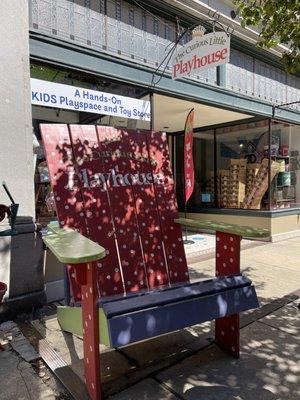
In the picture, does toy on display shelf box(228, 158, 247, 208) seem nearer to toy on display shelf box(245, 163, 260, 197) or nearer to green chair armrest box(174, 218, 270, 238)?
toy on display shelf box(245, 163, 260, 197)

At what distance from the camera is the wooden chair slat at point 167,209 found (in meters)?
3.27

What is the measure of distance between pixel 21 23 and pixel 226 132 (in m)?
6.22

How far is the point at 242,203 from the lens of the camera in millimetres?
8539

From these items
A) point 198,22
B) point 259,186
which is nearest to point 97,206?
point 198,22

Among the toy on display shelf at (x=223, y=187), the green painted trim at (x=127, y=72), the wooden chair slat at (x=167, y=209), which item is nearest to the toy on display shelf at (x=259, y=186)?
the toy on display shelf at (x=223, y=187)

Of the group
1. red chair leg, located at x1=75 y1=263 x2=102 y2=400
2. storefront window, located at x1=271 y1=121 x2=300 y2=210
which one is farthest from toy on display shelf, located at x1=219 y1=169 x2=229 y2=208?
red chair leg, located at x1=75 y1=263 x2=102 y2=400

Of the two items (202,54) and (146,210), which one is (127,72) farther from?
(146,210)

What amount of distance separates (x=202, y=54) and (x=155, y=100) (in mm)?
1780

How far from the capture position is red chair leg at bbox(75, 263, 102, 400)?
6.70 ft

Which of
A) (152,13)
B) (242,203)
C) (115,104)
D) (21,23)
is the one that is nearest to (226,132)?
(242,203)

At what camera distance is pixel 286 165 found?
29.9ft

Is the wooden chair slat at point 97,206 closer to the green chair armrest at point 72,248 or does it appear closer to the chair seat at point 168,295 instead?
the green chair armrest at point 72,248

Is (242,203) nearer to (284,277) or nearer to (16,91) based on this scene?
(284,277)

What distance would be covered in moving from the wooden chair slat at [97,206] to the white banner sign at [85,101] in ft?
5.15
